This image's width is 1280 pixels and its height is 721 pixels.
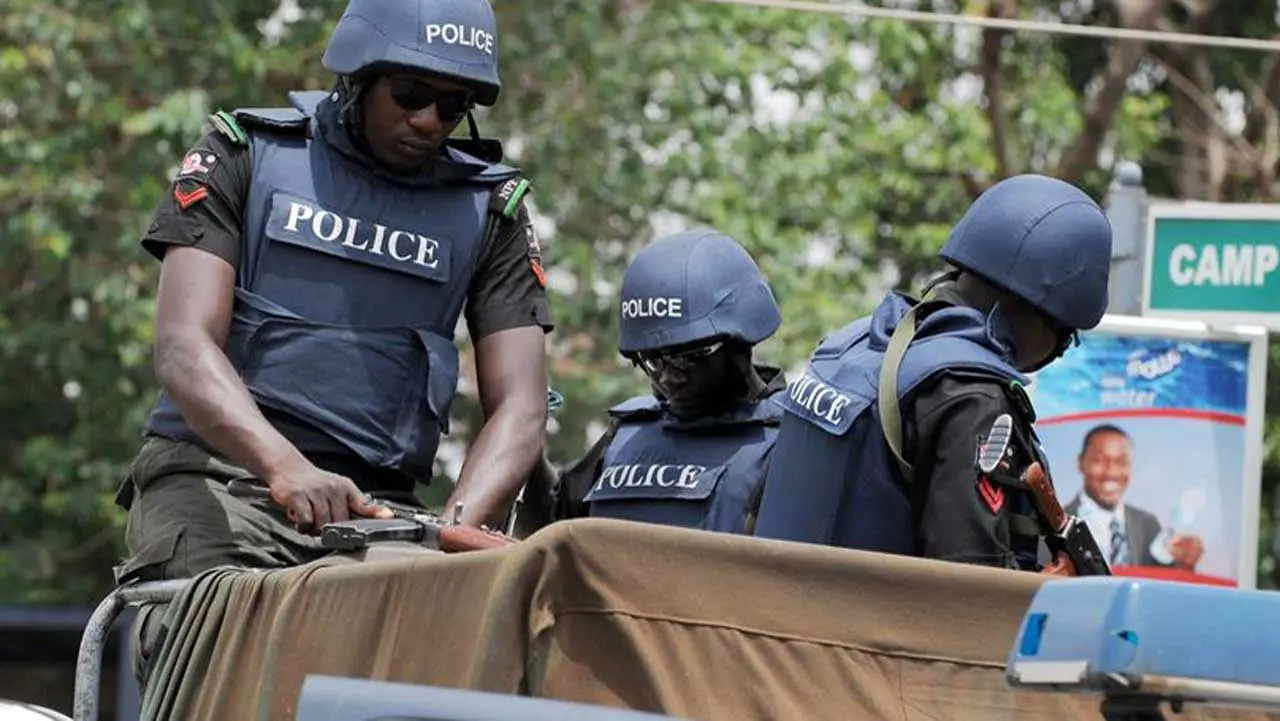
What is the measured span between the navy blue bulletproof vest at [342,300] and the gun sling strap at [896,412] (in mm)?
891

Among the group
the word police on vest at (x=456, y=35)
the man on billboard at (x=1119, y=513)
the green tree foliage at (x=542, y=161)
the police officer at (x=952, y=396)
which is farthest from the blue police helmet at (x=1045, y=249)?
the green tree foliage at (x=542, y=161)

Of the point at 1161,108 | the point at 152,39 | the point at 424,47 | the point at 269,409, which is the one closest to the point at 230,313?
the point at 269,409

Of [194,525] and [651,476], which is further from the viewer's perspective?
[651,476]

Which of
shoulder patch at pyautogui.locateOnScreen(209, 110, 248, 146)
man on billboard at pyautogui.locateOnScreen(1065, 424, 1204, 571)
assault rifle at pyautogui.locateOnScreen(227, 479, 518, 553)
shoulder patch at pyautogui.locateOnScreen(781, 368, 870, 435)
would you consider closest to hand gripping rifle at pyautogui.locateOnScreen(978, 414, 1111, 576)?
shoulder patch at pyautogui.locateOnScreen(781, 368, 870, 435)

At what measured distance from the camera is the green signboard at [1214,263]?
8.70m

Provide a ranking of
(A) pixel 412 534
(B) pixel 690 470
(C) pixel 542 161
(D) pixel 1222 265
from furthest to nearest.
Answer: (C) pixel 542 161 → (D) pixel 1222 265 → (B) pixel 690 470 → (A) pixel 412 534

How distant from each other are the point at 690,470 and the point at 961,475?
163 centimetres

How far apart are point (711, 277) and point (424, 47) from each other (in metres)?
1.55

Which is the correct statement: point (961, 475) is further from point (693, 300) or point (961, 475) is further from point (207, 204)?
point (693, 300)

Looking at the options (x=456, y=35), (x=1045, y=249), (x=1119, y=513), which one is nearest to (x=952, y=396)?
(x=1045, y=249)

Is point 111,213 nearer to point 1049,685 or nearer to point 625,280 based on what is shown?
point 625,280

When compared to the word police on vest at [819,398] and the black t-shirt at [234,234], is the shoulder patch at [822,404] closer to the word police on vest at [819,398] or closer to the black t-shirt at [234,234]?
the word police on vest at [819,398]

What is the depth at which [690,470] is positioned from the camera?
6379 millimetres

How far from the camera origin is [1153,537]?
28.2 feet
